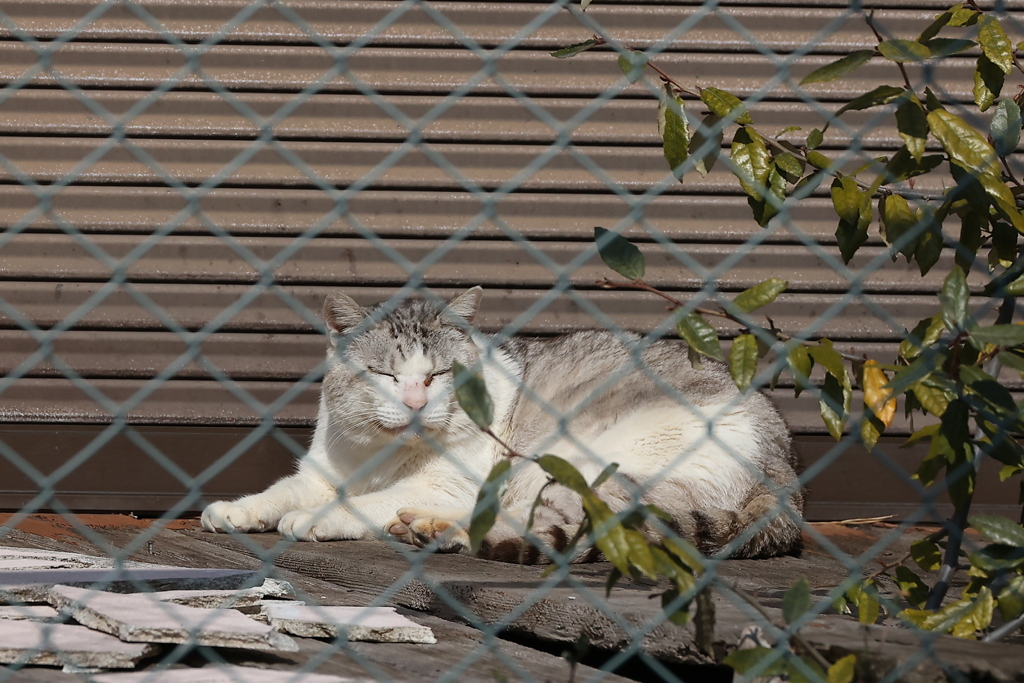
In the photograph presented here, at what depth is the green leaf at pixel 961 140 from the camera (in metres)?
1.71

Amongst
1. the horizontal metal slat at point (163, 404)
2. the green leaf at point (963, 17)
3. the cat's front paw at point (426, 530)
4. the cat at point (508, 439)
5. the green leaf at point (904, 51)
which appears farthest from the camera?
the horizontal metal slat at point (163, 404)

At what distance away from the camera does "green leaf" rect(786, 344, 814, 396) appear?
5.11ft

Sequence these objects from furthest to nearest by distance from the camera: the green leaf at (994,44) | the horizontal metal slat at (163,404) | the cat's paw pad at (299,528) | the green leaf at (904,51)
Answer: the horizontal metal slat at (163,404) < the cat's paw pad at (299,528) < the green leaf at (994,44) < the green leaf at (904,51)

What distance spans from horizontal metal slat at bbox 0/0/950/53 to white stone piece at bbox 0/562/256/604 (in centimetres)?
290

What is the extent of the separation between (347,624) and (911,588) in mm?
1184

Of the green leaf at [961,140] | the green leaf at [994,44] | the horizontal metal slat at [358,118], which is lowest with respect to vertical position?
the green leaf at [961,140]

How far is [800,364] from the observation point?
1.57 m

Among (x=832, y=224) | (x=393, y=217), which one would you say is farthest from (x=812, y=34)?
(x=393, y=217)

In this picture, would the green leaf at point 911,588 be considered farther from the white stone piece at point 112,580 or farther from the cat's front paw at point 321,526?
the cat's front paw at point 321,526

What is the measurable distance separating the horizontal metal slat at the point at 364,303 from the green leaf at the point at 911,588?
2.34m

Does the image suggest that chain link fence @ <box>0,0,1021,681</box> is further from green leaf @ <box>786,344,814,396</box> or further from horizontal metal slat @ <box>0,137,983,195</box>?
green leaf @ <box>786,344,814,396</box>

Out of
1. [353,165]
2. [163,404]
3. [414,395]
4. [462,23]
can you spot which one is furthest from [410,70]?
[163,404]

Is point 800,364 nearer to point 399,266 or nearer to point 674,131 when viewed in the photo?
point 674,131

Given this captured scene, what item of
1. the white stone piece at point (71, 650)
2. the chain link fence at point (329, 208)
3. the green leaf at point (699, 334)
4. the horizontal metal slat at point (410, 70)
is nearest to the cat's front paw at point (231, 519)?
the chain link fence at point (329, 208)
